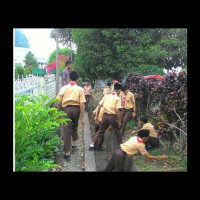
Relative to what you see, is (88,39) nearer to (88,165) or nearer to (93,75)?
(93,75)

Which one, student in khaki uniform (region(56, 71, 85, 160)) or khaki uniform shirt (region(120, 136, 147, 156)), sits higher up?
student in khaki uniform (region(56, 71, 85, 160))

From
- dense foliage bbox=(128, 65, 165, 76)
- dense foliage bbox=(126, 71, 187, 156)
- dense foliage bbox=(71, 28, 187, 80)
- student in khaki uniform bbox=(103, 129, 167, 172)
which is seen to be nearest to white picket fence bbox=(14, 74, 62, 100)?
student in khaki uniform bbox=(103, 129, 167, 172)

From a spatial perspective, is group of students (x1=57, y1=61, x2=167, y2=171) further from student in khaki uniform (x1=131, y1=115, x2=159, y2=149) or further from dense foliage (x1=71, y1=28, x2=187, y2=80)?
dense foliage (x1=71, y1=28, x2=187, y2=80)

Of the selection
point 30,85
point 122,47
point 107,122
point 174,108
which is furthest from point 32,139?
point 122,47

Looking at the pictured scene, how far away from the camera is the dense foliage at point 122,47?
43.0ft

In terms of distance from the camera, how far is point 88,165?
5203 millimetres

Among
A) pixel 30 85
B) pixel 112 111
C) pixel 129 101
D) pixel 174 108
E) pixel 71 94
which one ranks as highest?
pixel 30 85

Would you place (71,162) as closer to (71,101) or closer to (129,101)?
(71,101)

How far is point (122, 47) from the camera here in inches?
508

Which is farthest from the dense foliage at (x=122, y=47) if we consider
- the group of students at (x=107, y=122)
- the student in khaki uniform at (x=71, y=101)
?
the student in khaki uniform at (x=71, y=101)

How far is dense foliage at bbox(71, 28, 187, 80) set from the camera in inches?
516

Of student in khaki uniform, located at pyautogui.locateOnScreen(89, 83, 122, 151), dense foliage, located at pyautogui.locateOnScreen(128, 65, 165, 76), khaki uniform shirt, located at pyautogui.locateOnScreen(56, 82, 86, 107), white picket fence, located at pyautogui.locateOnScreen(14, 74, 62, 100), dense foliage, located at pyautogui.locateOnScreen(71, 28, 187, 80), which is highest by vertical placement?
dense foliage, located at pyautogui.locateOnScreen(71, 28, 187, 80)

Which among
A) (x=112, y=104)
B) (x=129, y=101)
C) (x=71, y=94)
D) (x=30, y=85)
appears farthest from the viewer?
(x=30, y=85)

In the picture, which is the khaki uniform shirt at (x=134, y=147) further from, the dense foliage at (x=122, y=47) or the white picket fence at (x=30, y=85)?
the dense foliage at (x=122, y=47)
